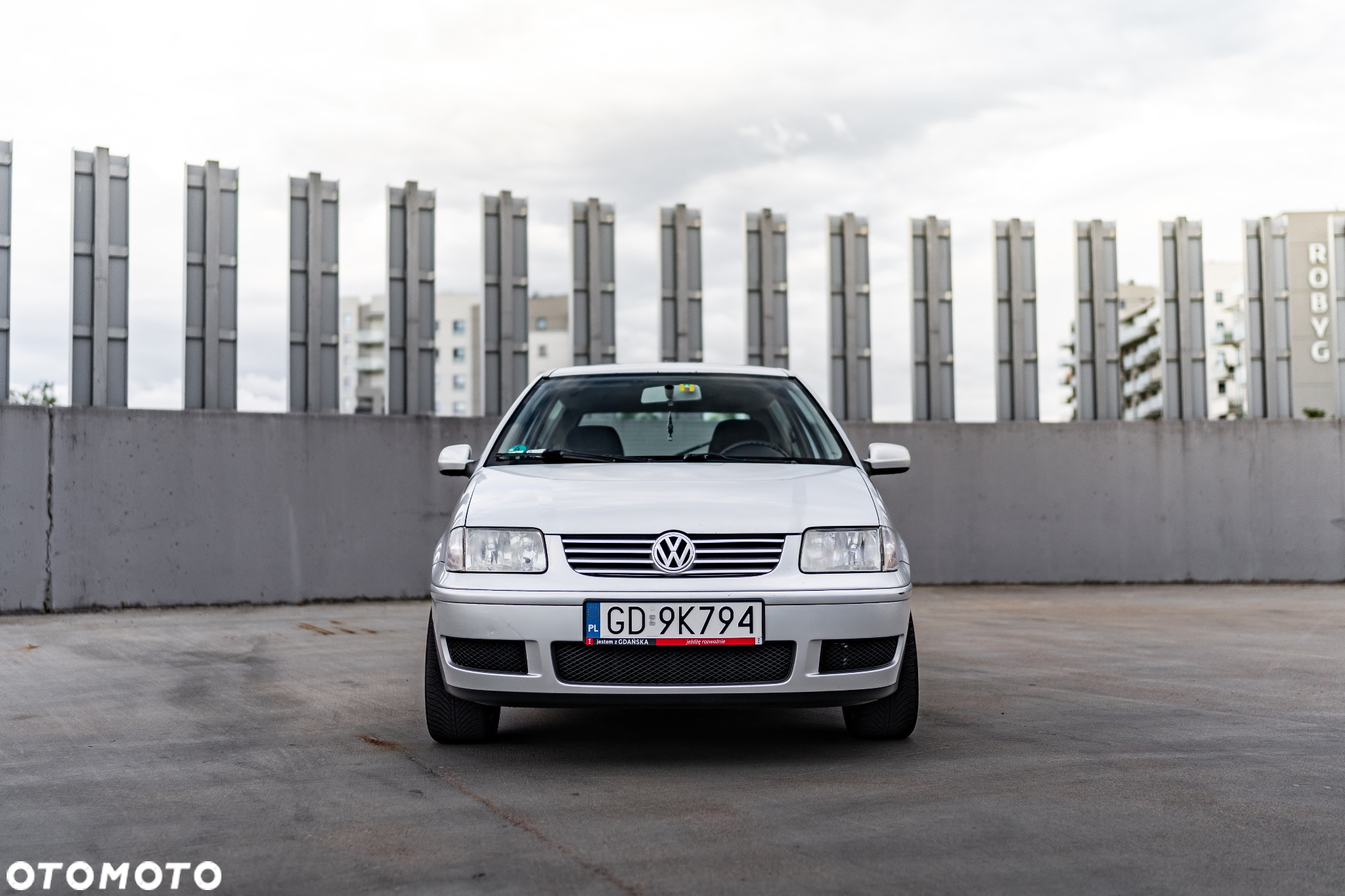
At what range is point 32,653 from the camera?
827 cm

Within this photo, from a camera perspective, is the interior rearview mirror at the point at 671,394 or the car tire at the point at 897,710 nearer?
the car tire at the point at 897,710

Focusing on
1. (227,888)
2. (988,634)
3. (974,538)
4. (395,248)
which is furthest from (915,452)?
(227,888)

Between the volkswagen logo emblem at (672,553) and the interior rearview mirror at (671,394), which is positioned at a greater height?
the interior rearview mirror at (671,394)

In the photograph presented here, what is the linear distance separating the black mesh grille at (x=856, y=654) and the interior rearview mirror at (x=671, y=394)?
1771mm

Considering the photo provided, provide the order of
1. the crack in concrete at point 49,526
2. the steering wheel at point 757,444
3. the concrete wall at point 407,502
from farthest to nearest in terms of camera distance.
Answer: the concrete wall at point 407,502 → the crack in concrete at point 49,526 → the steering wheel at point 757,444

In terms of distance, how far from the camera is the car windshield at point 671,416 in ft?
18.5

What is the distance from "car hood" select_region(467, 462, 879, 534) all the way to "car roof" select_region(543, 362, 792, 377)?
1072 mm

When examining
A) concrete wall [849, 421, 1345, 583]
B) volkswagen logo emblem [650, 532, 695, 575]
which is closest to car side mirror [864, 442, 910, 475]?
volkswagen logo emblem [650, 532, 695, 575]

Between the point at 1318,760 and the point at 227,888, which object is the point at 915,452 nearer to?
the point at 1318,760

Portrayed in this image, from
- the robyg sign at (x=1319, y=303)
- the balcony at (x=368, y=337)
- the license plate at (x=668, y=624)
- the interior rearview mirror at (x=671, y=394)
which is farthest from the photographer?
the balcony at (x=368, y=337)

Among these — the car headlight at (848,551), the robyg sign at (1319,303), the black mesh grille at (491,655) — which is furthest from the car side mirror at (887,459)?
the robyg sign at (1319,303)

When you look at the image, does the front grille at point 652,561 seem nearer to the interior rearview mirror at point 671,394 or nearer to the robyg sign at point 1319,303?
the interior rearview mirror at point 671,394

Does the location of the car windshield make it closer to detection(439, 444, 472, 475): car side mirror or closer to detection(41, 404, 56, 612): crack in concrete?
detection(439, 444, 472, 475): car side mirror

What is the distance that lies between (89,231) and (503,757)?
896 cm
